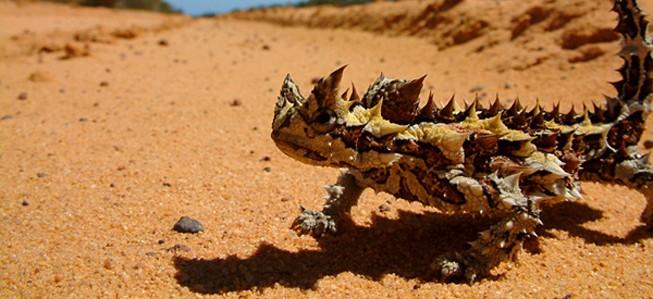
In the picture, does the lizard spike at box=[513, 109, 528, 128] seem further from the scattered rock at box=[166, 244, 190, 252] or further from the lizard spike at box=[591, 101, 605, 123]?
the scattered rock at box=[166, 244, 190, 252]

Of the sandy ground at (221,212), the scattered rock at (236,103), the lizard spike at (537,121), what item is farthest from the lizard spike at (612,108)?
the scattered rock at (236,103)

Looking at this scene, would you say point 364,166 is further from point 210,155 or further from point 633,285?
point 210,155

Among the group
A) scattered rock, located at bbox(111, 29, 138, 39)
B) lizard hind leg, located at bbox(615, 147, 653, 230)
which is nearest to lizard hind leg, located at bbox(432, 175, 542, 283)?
lizard hind leg, located at bbox(615, 147, 653, 230)

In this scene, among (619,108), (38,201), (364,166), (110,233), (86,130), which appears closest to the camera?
(364,166)

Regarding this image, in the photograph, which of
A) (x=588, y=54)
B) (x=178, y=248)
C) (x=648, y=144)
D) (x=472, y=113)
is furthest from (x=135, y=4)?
(x=472, y=113)

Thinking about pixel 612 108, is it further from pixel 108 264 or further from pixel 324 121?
pixel 108 264

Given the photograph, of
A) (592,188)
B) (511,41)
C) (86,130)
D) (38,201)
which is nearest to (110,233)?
(38,201)

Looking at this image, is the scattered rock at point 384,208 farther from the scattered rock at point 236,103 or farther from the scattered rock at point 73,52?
the scattered rock at point 73,52
